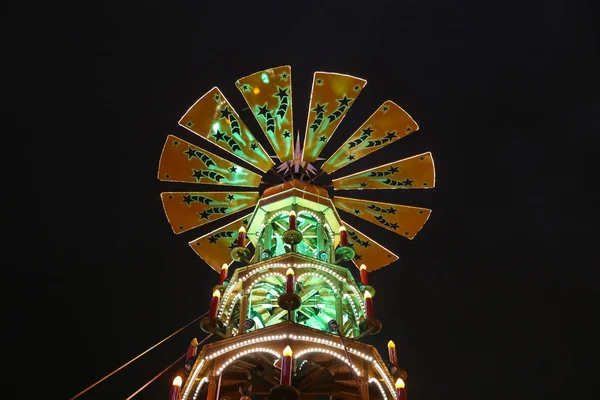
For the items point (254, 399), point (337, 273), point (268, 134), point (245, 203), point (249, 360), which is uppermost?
point (268, 134)

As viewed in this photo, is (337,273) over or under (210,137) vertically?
under

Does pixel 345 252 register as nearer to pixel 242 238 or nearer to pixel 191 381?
pixel 242 238

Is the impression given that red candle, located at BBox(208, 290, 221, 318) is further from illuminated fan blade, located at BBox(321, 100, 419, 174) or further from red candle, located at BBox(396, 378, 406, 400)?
illuminated fan blade, located at BBox(321, 100, 419, 174)

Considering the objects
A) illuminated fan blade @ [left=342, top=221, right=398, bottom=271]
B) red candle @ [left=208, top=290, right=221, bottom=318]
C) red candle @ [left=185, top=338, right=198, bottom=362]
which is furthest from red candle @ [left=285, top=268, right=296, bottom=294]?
illuminated fan blade @ [left=342, top=221, right=398, bottom=271]

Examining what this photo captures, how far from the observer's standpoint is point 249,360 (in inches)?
529

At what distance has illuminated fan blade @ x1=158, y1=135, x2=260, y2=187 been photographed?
16781 millimetres

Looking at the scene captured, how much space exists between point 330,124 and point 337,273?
417cm

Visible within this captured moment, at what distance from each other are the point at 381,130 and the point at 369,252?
3.80m

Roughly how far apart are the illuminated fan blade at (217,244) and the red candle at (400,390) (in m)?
7.59

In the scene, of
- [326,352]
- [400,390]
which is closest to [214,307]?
[326,352]

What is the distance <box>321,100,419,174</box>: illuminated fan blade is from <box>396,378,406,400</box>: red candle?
22.0ft

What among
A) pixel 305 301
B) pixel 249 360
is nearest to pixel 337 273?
pixel 305 301

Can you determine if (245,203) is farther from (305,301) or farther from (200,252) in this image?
(305,301)

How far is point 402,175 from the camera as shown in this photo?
1716cm
